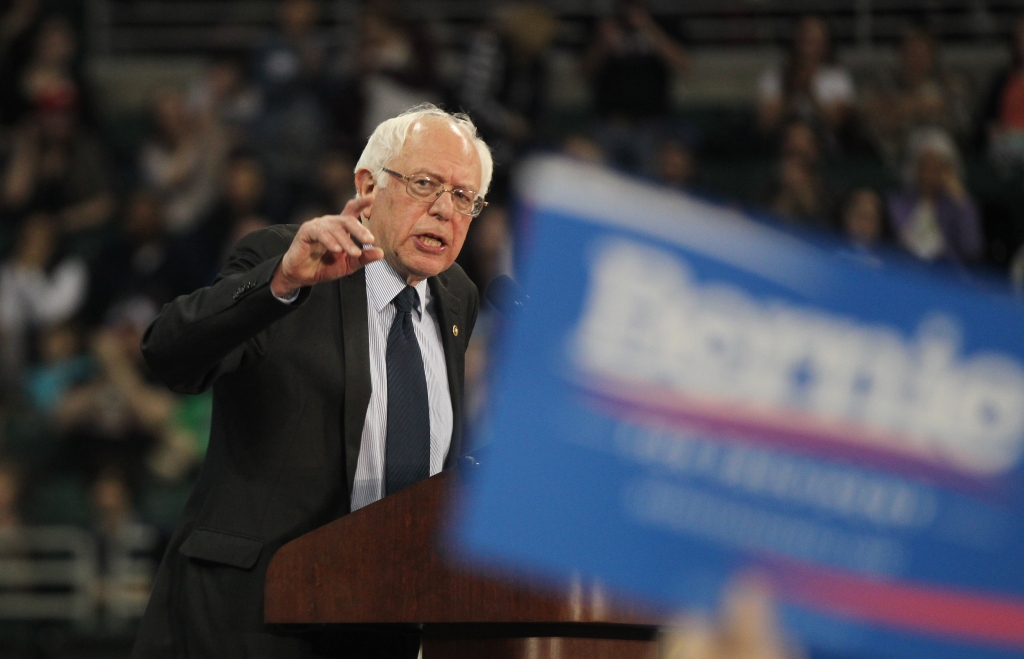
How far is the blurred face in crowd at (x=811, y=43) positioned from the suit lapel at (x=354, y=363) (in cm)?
548

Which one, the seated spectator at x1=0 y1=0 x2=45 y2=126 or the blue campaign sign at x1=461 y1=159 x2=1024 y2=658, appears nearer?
the blue campaign sign at x1=461 y1=159 x2=1024 y2=658

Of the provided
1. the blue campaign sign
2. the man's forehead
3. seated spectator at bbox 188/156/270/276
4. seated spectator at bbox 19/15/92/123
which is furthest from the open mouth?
seated spectator at bbox 19/15/92/123

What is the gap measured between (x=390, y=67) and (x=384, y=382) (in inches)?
209

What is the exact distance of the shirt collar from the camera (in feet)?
7.95

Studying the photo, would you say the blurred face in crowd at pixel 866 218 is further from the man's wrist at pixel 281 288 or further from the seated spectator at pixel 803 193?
the man's wrist at pixel 281 288

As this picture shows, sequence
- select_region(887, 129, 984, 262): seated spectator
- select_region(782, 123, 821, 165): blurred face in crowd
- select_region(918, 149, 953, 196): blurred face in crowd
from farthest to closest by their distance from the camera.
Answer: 1. select_region(782, 123, 821, 165): blurred face in crowd
2. select_region(918, 149, 953, 196): blurred face in crowd
3. select_region(887, 129, 984, 262): seated spectator

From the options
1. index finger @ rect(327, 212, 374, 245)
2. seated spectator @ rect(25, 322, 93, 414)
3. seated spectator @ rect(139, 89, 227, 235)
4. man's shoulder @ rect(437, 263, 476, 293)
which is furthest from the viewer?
seated spectator @ rect(139, 89, 227, 235)

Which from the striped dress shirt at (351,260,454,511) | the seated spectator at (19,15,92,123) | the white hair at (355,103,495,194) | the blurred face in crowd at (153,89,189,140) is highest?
the seated spectator at (19,15,92,123)

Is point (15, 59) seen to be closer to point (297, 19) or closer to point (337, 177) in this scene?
point (297, 19)

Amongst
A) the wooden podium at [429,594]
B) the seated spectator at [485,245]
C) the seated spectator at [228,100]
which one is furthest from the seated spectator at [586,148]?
the wooden podium at [429,594]

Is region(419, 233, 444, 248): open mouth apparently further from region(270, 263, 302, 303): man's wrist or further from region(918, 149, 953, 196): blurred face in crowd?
region(918, 149, 953, 196): blurred face in crowd

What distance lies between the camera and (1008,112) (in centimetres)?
724

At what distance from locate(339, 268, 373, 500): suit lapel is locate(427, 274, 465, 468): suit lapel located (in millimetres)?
177

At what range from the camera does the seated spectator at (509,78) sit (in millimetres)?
7191
